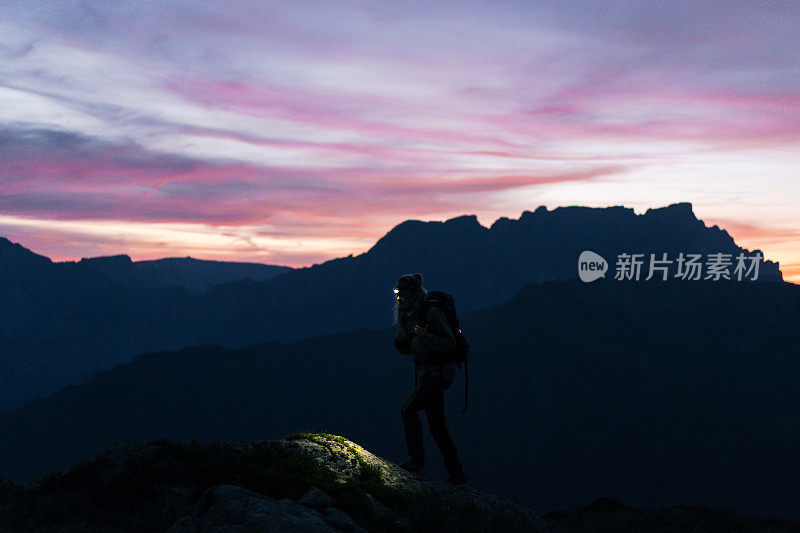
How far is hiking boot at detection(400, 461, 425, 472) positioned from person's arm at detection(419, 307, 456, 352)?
267cm

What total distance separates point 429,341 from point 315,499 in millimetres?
2901

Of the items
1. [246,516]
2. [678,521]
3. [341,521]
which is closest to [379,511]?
[341,521]

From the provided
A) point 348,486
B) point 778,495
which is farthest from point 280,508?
point 778,495

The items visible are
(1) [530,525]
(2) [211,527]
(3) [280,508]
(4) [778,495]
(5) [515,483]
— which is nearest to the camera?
(2) [211,527]

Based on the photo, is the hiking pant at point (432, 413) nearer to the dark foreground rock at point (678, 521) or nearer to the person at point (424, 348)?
the person at point (424, 348)

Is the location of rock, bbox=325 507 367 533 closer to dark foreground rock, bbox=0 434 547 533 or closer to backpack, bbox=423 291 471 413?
dark foreground rock, bbox=0 434 547 533

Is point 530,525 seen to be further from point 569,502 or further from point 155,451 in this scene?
point 569,502

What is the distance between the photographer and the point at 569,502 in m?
177

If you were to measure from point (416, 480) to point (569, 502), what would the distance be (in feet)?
606

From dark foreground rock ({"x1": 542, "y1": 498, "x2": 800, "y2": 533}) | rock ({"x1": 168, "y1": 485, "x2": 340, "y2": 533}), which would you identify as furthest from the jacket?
dark foreground rock ({"x1": 542, "y1": 498, "x2": 800, "y2": 533})

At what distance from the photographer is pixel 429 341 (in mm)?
9891

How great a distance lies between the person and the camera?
9.94 metres

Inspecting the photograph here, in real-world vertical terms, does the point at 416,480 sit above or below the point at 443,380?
below

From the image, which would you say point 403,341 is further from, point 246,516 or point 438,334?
point 246,516
